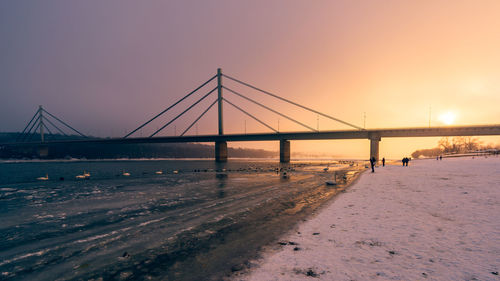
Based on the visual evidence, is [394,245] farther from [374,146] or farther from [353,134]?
[353,134]

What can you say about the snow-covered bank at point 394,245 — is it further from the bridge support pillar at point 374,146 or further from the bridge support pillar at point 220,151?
the bridge support pillar at point 220,151

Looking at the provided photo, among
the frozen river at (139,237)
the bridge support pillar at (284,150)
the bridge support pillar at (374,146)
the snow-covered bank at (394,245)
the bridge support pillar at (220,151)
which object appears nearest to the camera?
the snow-covered bank at (394,245)

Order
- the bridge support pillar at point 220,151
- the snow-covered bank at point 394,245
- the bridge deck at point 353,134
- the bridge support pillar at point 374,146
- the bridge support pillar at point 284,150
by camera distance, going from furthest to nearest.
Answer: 1. the bridge support pillar at point 220,151
2. the bridge support pillar at point 284,150
3. the bridge support pillar at point 374,146
4. the bridge deck at point 353,134
5. the snow-covered bank at point 394,245

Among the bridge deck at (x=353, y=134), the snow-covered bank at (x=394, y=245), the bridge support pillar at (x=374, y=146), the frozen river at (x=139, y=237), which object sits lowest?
the frozen river at (x=139, y=237)

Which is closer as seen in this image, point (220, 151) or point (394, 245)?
point (394, 245)

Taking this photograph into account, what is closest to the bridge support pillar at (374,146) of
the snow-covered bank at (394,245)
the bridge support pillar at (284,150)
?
the bridge support pillar at (284,150)

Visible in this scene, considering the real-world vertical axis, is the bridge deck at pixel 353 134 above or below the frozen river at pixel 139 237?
above

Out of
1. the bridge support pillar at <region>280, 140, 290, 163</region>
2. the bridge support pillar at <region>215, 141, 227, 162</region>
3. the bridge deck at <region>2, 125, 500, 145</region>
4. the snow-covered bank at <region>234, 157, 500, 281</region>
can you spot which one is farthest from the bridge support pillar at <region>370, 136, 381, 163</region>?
the snow-covered bank at <region>234, 157, 500, 281</region>

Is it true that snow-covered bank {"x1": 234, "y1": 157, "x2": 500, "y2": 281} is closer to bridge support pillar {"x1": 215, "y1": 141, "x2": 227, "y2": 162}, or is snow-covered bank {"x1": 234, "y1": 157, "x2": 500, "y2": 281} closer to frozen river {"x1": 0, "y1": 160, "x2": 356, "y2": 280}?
frozen river {"x1": 0, "y1": 160, "x2": 356, "y2": 280}

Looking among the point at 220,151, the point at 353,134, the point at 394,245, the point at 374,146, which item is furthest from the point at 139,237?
the point at 220,151

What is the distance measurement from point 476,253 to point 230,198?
13076mm

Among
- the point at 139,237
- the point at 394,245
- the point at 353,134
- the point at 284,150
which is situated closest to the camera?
the point at 394,245

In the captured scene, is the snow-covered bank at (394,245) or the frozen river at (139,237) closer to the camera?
the snow-covered bank at (394,245)

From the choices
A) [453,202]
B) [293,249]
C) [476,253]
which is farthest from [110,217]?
[453,202]
